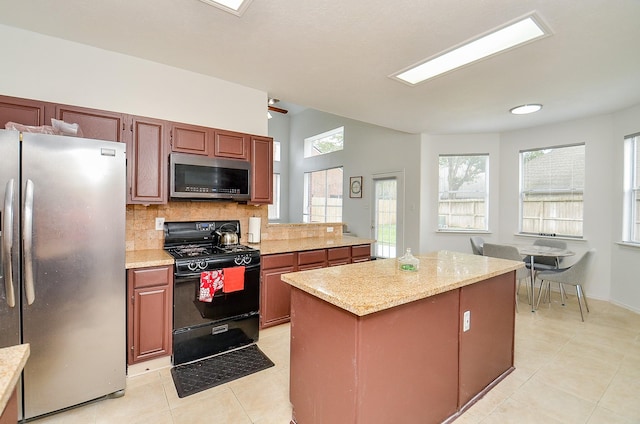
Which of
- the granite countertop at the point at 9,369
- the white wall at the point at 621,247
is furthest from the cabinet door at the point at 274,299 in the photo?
the white wall at the point at 621,247

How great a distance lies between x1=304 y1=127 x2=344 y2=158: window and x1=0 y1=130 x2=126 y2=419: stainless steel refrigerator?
18.5 feet

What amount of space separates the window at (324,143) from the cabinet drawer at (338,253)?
13.0 feet

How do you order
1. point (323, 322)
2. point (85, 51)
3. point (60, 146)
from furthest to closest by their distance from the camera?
point (85, 51), point (60, 146), point (323, 322)

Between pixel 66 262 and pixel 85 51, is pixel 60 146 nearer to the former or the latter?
pixel 66 262

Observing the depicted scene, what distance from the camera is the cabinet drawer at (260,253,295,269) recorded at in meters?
2.92

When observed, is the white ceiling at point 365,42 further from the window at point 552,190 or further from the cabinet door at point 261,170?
the window at point 552,190

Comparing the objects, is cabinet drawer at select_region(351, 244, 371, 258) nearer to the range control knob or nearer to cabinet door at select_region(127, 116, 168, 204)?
the range control knob

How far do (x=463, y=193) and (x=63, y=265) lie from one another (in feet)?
18.2

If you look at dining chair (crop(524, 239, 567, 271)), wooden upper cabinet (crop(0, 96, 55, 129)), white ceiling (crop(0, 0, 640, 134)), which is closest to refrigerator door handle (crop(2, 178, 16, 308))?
wooden upper cabinet (crop(0, 96, 55, 129))

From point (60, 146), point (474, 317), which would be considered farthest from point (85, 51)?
point (474, 317)

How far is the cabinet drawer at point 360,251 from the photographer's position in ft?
11.9

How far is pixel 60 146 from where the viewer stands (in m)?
1.79

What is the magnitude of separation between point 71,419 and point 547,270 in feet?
16.4

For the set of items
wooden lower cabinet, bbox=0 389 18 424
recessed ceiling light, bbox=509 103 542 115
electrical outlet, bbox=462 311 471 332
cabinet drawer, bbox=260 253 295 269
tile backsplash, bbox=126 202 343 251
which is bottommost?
electrical outlet, bbox=462 311 471 332
